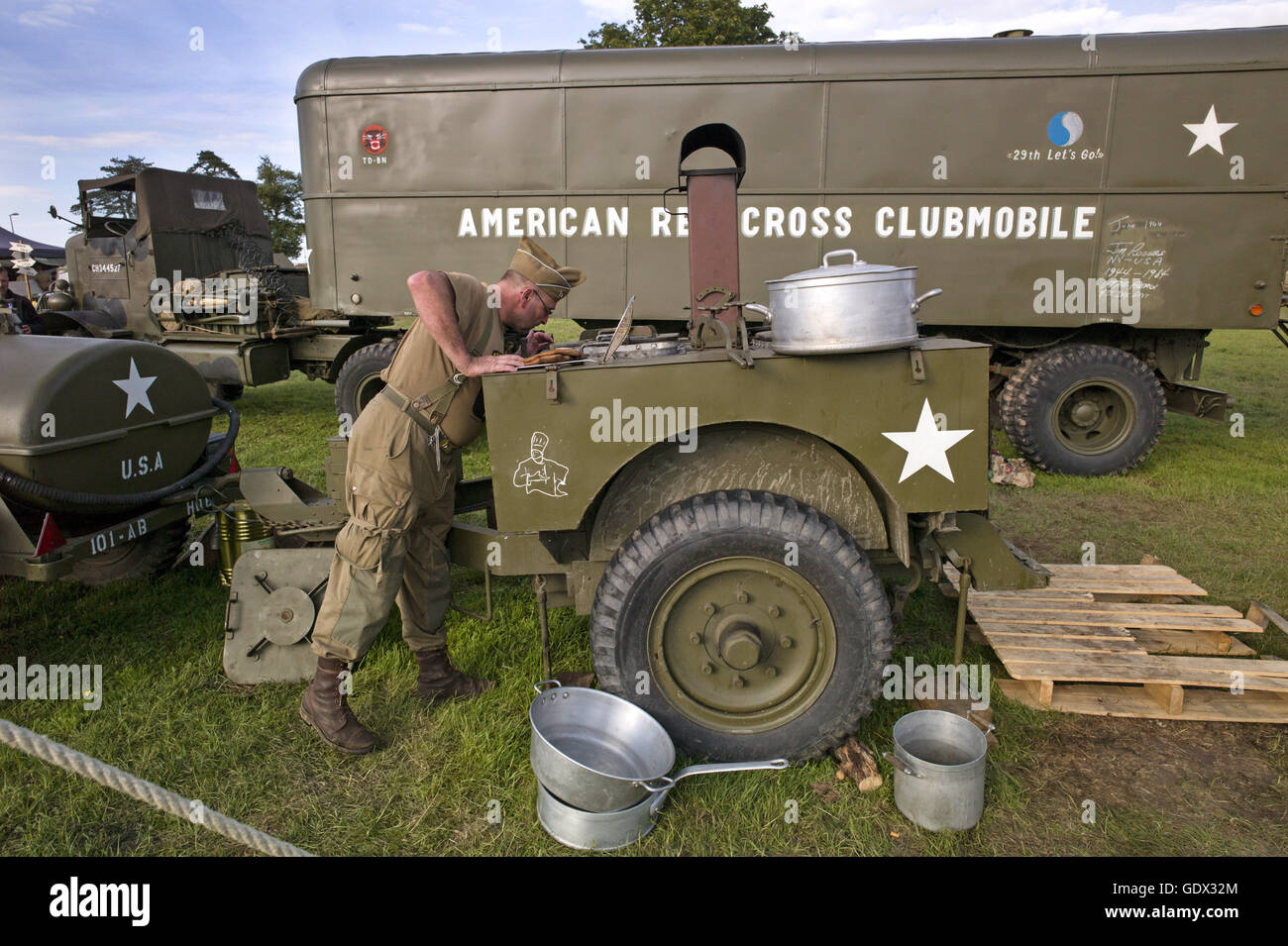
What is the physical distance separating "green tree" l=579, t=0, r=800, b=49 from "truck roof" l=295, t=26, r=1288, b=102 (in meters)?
18.6

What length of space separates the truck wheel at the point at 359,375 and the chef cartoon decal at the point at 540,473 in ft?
19.4

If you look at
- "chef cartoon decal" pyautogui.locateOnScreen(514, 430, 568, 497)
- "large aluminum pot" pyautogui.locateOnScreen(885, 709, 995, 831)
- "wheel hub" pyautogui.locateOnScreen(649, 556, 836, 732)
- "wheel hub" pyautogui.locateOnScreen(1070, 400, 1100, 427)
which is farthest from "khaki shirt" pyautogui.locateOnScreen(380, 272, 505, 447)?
"wheel hub" pyautogui.locateOnScreen(1070, 400, 1100, 427)

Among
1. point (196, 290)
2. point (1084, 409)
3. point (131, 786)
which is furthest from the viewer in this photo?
point (196, 290)

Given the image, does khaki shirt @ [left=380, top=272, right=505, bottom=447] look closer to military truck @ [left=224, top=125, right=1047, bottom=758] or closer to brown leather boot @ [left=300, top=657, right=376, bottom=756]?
military truck @ [left=224, top=125, right=1047, bottom=758]

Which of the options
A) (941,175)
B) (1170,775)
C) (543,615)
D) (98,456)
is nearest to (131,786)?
(543,615)

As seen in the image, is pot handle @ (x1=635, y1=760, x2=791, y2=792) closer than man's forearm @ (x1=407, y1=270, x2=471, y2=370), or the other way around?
pot handle @ (x1=635, y1=760, x2=791, y2=792)

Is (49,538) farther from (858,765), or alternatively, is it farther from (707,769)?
(858,765)

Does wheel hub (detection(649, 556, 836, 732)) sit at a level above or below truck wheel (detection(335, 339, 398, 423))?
below

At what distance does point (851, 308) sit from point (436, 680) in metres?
2.40

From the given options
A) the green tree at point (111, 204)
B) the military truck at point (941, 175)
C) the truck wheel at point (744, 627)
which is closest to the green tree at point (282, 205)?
the green tree at point (111, 204)

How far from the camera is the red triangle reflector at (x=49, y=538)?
3.47 metres

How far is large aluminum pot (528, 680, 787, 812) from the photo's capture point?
8.38 feet

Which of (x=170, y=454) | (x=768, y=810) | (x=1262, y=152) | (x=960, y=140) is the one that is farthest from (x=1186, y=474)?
(x=170, y=454)

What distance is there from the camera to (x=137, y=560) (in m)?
4.72
